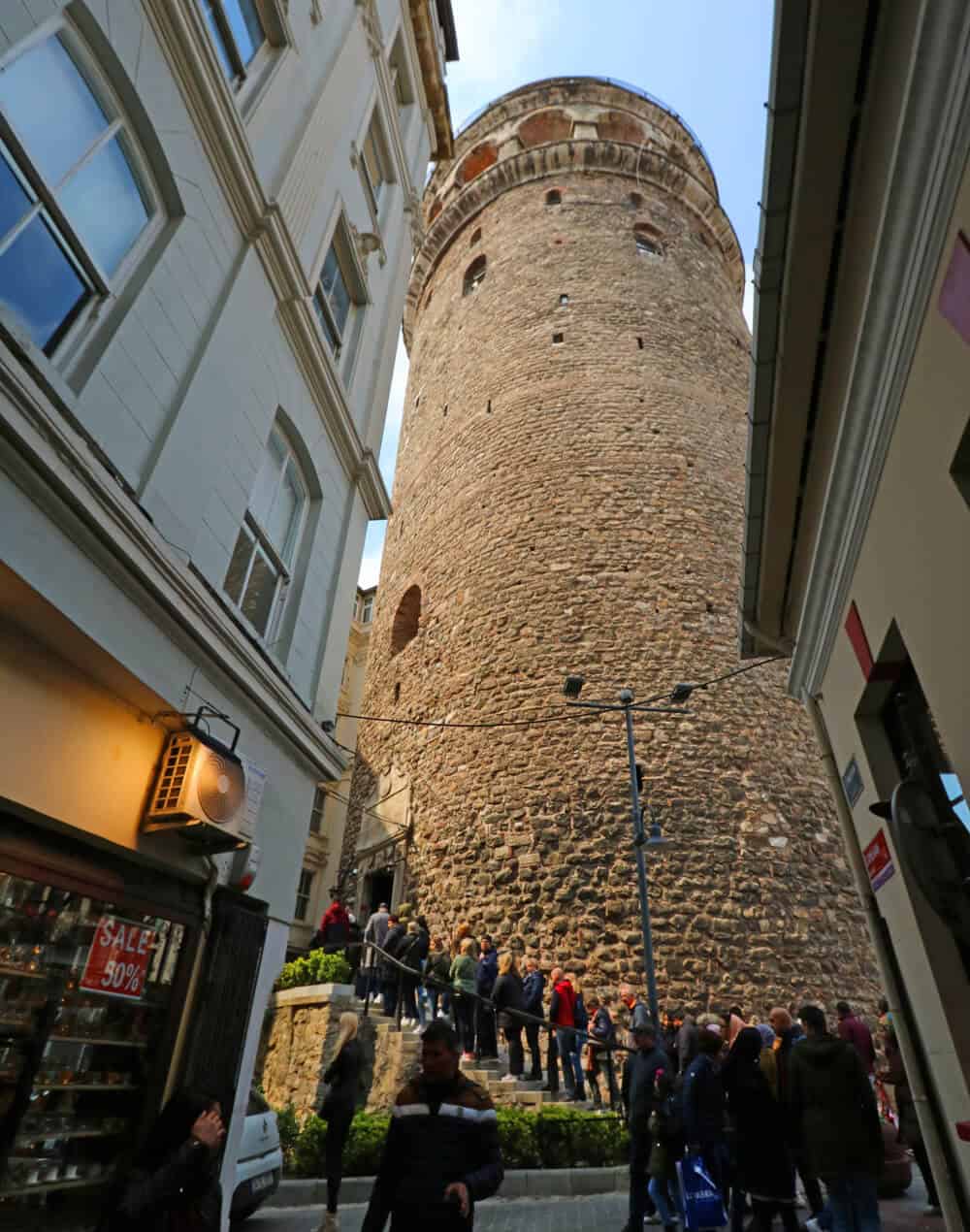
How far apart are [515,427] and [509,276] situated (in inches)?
195

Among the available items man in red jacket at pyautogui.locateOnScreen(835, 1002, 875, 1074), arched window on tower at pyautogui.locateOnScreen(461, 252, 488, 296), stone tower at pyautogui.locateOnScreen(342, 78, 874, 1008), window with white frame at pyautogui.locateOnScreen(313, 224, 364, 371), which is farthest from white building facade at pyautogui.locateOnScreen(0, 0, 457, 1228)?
arched window on tower at pyautogui.locateOnScreen(461, 252, 488, 296)

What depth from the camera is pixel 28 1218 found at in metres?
3.18

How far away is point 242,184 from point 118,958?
4.77 m

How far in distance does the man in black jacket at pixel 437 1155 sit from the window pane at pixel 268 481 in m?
3.89

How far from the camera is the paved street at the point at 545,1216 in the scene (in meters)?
4.86

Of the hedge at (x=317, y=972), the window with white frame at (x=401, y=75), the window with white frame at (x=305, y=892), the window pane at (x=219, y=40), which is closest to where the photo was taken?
the window pane at (x=219, y=40)

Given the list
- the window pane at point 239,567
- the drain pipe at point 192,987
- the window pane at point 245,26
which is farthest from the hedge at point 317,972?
the window pane at point 245,26

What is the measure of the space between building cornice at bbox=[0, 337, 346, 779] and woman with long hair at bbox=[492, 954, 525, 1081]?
4620 mm

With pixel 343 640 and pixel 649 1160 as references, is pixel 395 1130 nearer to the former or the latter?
pixel 649 1160

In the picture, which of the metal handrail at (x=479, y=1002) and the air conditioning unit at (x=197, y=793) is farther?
the metal handrail at (x=479, y=1002)

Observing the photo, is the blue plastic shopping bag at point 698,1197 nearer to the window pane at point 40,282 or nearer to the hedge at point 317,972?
the hedge at point 317,972

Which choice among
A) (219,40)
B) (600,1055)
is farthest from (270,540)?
(600,1055)

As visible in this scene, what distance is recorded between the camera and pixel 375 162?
898 centimetres

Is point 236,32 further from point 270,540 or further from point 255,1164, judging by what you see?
point 255,1164
